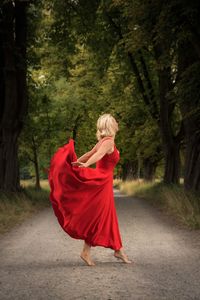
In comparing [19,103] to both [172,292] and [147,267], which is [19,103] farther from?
[172,292]

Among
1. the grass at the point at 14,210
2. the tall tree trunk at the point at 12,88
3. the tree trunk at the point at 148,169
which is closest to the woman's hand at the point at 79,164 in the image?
the grass at the point at 14,210

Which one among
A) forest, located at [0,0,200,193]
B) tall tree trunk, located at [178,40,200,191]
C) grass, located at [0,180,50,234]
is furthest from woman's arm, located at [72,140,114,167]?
tall tree trunk, located at [178,40,200,191]

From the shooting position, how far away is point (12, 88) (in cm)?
1889

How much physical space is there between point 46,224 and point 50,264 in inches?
234

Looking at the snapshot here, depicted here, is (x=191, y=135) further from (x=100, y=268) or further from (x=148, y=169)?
(x=148, y=169)

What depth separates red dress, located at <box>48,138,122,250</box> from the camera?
7.34 metres

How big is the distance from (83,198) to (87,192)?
0.10 metres

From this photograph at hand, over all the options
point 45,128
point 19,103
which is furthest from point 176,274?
point 45,128

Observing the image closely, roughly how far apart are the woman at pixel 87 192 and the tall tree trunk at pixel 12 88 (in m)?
11.7

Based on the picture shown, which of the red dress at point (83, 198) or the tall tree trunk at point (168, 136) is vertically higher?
the tall tree trunk at point (168, 136)

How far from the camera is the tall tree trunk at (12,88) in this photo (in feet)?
60.8

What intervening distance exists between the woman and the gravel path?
450mm

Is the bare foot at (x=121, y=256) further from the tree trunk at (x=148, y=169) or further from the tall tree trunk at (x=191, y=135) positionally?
the tree trunk at (x=148, y=169)

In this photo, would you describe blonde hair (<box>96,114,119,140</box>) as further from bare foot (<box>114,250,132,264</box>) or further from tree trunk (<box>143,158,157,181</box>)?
tree trunk (<box>143,158,157,181</box>)
